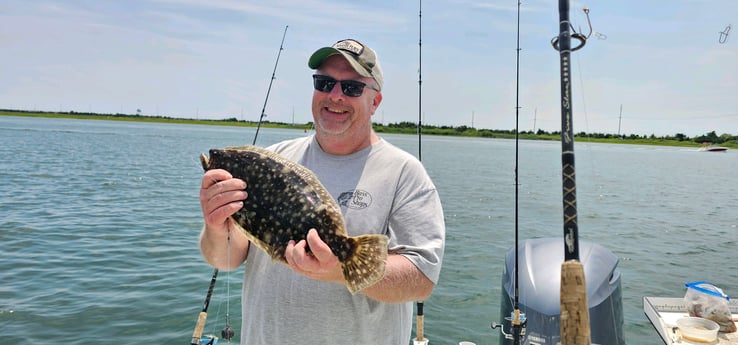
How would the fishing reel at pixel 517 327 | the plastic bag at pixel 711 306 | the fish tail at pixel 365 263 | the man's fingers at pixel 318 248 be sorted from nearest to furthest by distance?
the man's fingers at pixel 318 248 → the fish tail at pixel 365 263 → the plastic bag at pixel 711 306 → the fishing reel at pixel 517 327

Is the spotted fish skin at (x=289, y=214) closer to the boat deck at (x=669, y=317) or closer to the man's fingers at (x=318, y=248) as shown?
the man's fingers at (x=318, y=248)

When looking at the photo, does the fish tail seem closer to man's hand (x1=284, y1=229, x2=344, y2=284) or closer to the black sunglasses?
man's hand (x1=284, y1=229, x2=344, y2=284)

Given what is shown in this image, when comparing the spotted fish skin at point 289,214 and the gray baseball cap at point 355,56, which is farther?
the gray baseball cap at point 355,56

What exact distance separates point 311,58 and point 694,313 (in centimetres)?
438

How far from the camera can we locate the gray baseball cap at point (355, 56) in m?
2.76

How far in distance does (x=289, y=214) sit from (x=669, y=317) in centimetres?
442

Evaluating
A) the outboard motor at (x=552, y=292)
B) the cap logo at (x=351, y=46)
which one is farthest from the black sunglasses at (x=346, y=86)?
the outboard motor at (x=552, y=292)

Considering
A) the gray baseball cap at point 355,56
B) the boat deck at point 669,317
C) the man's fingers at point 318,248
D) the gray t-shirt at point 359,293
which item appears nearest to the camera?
the man's fingers at point 318,248

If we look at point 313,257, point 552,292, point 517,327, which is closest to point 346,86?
point 313,257

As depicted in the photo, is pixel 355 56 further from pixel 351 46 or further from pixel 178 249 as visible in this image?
pixel 178 249

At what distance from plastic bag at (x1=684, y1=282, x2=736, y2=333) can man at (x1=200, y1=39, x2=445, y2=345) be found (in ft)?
11.3

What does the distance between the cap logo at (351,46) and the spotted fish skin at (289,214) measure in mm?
725

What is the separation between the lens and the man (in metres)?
2.48

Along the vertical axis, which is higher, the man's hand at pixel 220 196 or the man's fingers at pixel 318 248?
the man's hand at pixel 220 196
